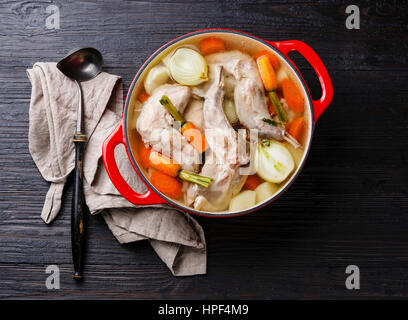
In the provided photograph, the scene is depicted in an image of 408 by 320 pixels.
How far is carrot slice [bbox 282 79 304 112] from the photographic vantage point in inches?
51.1

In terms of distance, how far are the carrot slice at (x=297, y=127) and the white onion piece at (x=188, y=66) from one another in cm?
32

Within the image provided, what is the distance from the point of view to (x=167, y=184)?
4.27ft

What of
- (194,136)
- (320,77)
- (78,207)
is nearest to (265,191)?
(194,136)

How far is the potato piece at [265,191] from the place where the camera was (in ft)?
4.27

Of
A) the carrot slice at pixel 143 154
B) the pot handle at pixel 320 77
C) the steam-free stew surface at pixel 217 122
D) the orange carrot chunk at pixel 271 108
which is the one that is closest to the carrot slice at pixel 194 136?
the steam-free stew surface at pixel 217 122

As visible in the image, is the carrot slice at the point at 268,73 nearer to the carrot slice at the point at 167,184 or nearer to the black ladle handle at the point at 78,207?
the carrot slice at the point at 167,184

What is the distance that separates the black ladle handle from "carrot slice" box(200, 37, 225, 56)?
0.51m

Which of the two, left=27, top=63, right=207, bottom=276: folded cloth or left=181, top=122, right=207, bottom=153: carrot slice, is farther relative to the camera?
left=27, top=63, right=207, bottom=276: folded cloth

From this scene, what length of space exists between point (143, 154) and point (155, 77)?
0.84ft

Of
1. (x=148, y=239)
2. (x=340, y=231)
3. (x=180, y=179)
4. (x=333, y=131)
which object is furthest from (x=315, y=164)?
(x=148, y=239)

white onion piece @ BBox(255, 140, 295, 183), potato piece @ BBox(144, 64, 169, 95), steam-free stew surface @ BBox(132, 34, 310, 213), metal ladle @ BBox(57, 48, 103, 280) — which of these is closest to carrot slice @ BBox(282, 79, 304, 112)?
steam-free stew surface @ BBox(132, 34, 310, 213)

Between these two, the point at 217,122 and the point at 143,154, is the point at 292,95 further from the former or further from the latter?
the point at 143,154

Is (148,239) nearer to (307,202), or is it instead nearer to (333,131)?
(307,202)

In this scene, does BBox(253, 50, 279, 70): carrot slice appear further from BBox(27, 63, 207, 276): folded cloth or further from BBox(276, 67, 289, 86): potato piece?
BBox(27, 63, 207, 276): folded cloth
